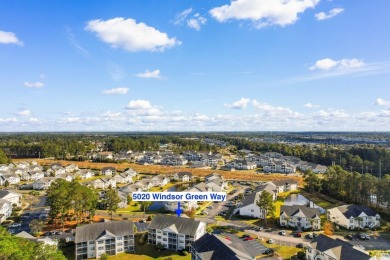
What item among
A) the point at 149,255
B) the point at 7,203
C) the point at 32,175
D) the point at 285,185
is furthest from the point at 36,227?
the point at 285,185

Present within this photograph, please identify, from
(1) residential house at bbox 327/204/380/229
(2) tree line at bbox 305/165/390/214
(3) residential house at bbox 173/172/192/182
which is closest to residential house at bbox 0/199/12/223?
(3) residential house at bbox 173/172/192/182

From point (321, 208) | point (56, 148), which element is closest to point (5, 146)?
point (56, 148)

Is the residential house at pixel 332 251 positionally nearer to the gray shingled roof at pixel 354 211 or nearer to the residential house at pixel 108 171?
the gray shingled roof at pixel 354 211

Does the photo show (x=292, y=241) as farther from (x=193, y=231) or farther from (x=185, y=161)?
(x=185, y=161)

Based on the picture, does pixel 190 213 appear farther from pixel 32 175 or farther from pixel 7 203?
pixel 32 175

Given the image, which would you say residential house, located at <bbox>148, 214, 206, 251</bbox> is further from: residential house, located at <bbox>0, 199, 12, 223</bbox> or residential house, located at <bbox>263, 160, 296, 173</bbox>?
residential house, located at <bbox>263, 160, 296, 173</bbox>
